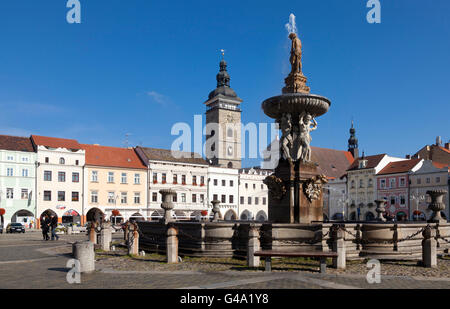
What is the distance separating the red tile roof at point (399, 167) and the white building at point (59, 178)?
A: 41503mm

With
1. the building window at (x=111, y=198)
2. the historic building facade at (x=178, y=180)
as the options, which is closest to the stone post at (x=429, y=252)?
the building window at (x=111, y=198)

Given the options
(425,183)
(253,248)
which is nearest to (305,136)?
(253,248)

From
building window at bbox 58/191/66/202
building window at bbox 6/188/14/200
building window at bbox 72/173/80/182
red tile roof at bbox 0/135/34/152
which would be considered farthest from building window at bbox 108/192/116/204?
building window at bbox 6/188/14/200

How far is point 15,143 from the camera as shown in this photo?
46344mm

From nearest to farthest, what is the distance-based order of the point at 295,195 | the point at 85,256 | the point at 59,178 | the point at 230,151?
the point at 85,256, the point at 295,195, the point at 59,178, the point at 230,151

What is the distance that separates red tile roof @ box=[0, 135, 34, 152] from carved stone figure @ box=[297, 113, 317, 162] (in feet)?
130

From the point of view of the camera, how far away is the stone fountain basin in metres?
14.7

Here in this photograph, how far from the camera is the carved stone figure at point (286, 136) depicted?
1474 centimetres

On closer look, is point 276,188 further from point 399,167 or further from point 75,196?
point 399,167

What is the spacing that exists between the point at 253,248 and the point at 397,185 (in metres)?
52.0

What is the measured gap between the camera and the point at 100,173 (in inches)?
2002

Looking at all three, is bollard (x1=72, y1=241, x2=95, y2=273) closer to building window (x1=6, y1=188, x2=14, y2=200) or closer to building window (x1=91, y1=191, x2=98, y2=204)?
building window (x1=6, y1=188, x2=14, y2=200)

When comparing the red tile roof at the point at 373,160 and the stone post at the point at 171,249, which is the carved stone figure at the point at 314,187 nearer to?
the stone post at the point at 171,249

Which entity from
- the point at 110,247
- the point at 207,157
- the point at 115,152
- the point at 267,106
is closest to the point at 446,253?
the point at 267,106
